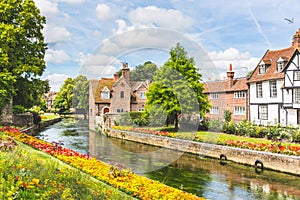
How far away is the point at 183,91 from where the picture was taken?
1280 inches

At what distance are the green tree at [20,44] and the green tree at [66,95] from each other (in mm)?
54326

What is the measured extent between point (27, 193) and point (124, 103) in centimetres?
4882

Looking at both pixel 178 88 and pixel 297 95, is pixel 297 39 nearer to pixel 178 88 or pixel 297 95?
pixel 297 95

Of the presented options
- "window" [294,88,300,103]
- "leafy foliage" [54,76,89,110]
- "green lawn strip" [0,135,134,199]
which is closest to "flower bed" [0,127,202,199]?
"green lawn strip" [0,135,134,199]

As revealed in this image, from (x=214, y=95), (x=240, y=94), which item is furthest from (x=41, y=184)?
(x=214, y=95)

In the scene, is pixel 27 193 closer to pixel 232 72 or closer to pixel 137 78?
pixel 232 72

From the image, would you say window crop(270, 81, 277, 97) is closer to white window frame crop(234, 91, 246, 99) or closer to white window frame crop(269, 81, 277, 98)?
white window frame crop(269, 81, 277, 98)

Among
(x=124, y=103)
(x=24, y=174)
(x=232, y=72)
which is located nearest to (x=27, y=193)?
(x=24, y=174)

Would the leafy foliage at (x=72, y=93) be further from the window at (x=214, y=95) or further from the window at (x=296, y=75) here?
the window at (x=296, y=75)

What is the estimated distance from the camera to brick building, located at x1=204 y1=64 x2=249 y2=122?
141ft

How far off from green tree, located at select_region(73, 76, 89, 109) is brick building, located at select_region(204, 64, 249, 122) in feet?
108

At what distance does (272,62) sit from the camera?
38594 millimetres

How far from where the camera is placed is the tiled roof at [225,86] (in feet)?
144

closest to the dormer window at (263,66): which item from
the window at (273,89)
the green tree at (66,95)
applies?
the window at (273,89)
